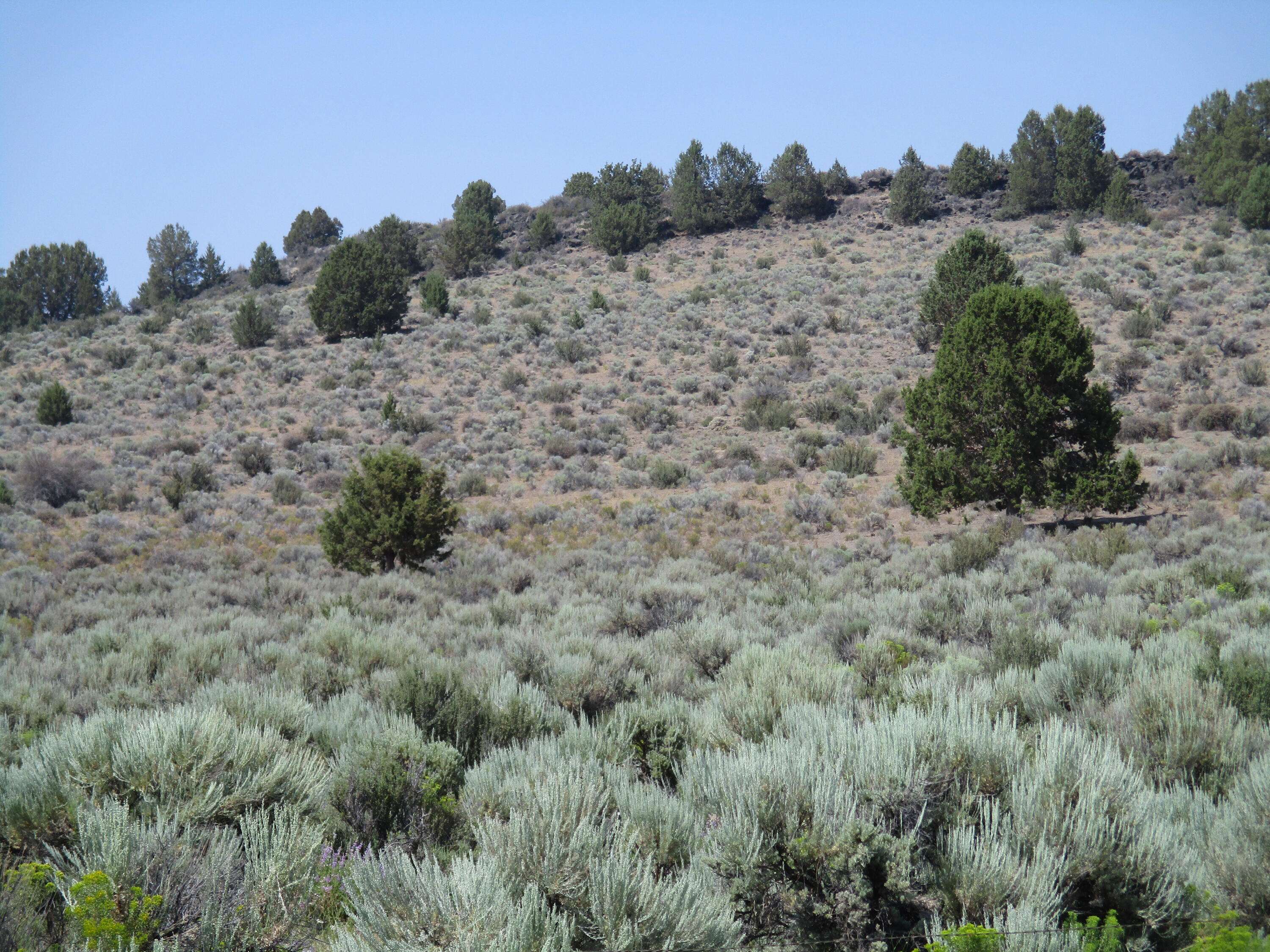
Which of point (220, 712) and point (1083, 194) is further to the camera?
point (1083, 194)

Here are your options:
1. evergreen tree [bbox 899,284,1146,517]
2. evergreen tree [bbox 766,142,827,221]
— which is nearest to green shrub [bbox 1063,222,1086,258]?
evergreen tree [bbox 766,142,827,221]

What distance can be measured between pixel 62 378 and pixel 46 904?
115 ft

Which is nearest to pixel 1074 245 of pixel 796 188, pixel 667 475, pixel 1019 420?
pixel 796 188

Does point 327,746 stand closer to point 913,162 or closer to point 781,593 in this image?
point 781,593

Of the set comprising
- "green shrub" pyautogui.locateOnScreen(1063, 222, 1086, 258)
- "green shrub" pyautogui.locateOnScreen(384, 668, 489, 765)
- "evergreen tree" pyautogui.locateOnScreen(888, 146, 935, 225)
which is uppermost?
"evergreen tree" pyautogui.locateOnScreen(888, 146, 935, 225)

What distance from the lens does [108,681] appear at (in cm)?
679

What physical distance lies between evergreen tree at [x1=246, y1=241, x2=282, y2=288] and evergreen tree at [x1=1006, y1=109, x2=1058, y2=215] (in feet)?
153

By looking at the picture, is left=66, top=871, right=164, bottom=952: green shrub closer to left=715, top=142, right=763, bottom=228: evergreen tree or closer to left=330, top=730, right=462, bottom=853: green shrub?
left=330, top=730, right=462, bottom=853: green shrub

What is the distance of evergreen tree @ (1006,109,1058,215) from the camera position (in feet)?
147

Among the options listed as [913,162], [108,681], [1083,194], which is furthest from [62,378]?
[1083,194]

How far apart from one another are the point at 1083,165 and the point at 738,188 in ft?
67.1

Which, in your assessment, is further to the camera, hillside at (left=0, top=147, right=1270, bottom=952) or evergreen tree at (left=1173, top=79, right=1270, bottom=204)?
evergreen tree at (left=1173, top=79, right=1270, bottom=204)

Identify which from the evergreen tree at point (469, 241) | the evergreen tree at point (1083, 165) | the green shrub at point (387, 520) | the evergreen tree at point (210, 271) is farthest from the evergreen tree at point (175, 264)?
the evergreen tree at point (1083, 165)

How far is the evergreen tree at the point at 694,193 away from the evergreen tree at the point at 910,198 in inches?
447
